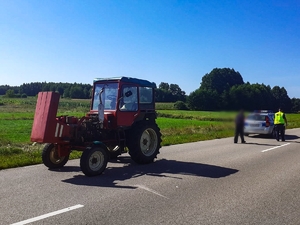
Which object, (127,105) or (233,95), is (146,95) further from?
(233,95)

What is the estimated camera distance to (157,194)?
20.7ft

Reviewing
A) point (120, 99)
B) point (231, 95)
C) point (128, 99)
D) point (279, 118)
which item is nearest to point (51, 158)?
point (120, 99)

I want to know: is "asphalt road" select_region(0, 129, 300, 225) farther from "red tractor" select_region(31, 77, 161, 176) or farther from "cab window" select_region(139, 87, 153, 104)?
"cab window" select_region(139, 87, 153, 104)

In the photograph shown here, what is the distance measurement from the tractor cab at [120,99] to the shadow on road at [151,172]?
1.27 m

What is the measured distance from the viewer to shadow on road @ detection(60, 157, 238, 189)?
7309mm

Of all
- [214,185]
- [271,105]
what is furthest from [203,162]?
[271,105]

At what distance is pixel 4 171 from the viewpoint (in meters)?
8.39

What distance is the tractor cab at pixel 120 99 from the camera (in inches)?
356

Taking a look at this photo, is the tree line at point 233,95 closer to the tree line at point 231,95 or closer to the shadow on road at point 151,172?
the tree line at point 231,95

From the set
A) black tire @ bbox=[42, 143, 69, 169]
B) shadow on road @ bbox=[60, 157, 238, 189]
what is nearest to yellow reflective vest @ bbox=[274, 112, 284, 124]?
shadow on road @ bbox=[60, 157, 238, 189]

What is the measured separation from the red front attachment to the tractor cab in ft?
3.98

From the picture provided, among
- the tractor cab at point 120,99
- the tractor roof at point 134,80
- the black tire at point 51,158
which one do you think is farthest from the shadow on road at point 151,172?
the tractor roof at point 134,80

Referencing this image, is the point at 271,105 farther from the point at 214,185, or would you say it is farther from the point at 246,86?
the point at 214,185

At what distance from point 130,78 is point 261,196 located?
489cm
